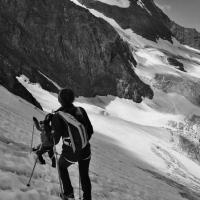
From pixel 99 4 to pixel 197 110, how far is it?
5472 centimetres

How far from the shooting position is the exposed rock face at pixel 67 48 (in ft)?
231

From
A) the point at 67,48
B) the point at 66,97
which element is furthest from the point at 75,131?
the point at 67,48

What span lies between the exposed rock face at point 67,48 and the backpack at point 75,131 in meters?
56.4

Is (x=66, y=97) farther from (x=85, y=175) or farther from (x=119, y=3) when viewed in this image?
(x=119, y=3)

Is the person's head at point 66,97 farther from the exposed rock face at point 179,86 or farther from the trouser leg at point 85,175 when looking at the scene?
the exposed rock face at point 179,86

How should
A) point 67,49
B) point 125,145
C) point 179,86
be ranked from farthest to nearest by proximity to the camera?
point 179,86 < point 67,49 < point 125,145

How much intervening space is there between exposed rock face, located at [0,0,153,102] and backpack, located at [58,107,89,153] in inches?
2222

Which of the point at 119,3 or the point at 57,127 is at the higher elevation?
the point at 119,3

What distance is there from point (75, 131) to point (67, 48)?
74.8m

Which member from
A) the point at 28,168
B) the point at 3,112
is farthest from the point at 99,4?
the point at 28,168

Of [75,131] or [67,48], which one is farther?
[67,48]

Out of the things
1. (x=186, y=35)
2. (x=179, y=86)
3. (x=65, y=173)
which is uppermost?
(x=186, y=35)

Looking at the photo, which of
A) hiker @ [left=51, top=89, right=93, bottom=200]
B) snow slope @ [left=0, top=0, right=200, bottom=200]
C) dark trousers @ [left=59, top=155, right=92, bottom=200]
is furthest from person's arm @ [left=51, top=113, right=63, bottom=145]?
snow slope @ [left=0, top=0, right=200, bottom=200]

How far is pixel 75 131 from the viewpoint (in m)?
7.35
